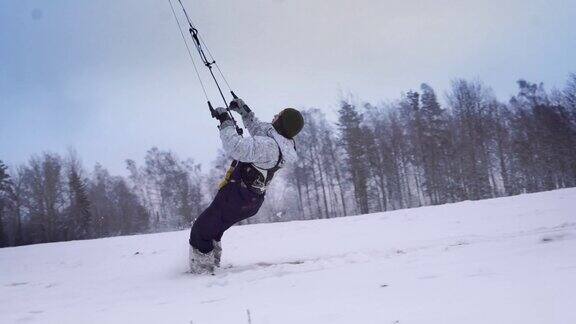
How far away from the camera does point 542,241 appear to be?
14.6ft

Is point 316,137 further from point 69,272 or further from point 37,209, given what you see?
point 69,272

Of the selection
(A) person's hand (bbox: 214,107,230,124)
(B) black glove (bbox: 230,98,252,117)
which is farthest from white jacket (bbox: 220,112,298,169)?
(B) black glove (bbox: 230,98,252,117)

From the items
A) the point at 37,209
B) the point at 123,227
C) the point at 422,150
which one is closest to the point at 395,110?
the point at 422,150

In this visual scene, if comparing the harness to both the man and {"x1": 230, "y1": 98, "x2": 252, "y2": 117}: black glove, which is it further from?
{"x1": 230, "y1": 98, "x2": 252, "y2": 117}: black glove

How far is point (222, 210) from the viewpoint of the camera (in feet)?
16.5

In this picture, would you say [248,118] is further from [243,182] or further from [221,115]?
[243,182]

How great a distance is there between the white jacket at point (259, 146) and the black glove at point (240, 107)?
0.85 feet

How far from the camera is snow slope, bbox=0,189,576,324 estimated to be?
249cm

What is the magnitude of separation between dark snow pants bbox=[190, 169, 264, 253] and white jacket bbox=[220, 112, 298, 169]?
1.27 feet

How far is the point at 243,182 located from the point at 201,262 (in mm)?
1067

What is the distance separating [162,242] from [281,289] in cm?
615

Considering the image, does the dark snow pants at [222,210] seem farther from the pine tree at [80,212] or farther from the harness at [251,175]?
the pine tree at [80,212]

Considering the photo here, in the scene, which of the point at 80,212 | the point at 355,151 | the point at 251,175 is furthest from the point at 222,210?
the point at 80,212

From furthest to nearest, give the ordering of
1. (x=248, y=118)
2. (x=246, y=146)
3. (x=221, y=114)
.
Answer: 1. (x=248, y=118)
2. (x=221, y=114)
3. (x=246, y=146)
